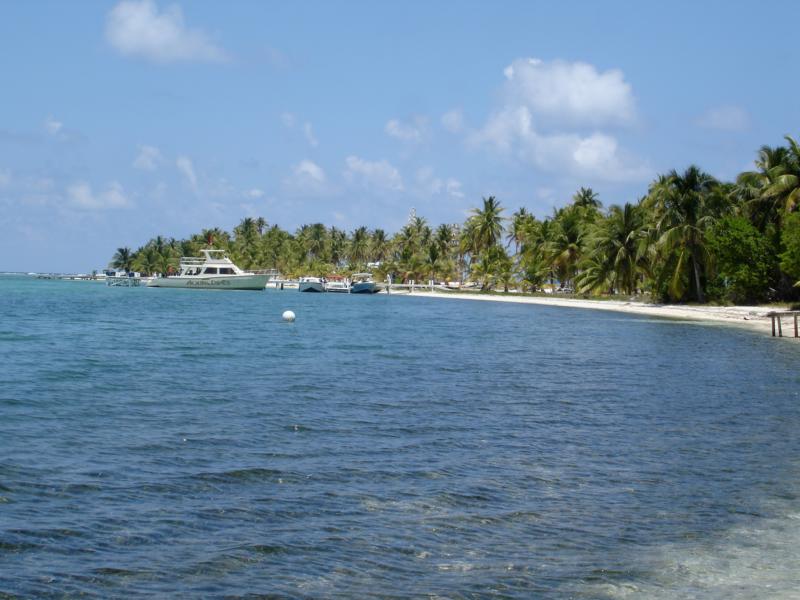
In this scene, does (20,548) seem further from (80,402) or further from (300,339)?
Answer: (300,339)

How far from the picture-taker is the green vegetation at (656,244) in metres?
54.6

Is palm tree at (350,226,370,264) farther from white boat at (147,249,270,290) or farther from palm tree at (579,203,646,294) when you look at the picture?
palm tree at (579,203,646,294)

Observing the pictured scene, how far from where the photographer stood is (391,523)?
31.3ft

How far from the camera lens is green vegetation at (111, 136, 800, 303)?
54625 mm

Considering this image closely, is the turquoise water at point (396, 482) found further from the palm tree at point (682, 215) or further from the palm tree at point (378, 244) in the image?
the palm tree at point (378, 244)

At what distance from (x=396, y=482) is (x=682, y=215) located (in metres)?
55.4

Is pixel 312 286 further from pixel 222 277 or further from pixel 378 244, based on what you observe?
pixel 378 244

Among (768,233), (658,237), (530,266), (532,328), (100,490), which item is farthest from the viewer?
(530,266)

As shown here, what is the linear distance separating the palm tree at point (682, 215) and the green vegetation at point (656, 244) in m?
0.08

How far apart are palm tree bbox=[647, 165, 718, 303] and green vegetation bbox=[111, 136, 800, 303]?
3.1 inches

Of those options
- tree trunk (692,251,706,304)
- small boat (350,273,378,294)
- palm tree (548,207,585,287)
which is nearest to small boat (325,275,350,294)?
small boat (350,273,378,294)

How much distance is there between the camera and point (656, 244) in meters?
63.8

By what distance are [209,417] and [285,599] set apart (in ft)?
31.5

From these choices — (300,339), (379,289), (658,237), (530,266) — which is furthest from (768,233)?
(379,289)
